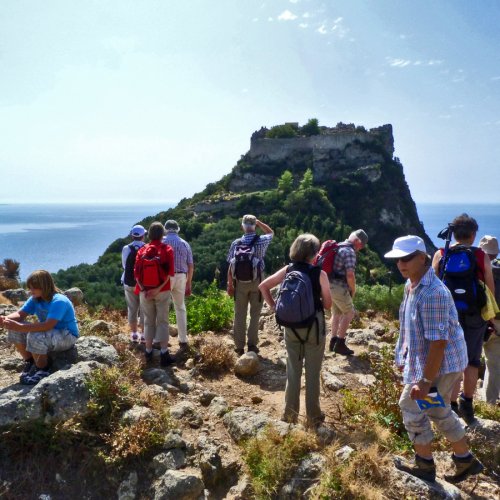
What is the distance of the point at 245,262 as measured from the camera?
562cm

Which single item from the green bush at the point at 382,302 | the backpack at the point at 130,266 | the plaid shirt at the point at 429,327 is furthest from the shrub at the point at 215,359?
the green bush at the point at 382,302

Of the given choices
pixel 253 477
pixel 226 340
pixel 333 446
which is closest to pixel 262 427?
pixel 253 477

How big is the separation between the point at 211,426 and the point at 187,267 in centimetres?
248

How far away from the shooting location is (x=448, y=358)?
116 inches

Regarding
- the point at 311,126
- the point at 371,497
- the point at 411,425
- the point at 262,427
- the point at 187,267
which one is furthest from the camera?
the point at 311,126

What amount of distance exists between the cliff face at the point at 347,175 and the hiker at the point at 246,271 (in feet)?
173

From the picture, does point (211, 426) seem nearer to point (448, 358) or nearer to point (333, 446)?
point (333, 446)

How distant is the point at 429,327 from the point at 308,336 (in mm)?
1193

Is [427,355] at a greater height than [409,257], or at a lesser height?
lesser

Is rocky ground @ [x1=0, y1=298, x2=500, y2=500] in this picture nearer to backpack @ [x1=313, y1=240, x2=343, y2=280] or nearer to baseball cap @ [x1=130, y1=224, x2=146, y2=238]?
backpack @ [x1=313, y1=240, x2=343, y2=280]

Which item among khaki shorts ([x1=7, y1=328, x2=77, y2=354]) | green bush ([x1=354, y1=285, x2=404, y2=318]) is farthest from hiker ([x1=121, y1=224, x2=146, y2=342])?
green bush ([x1=354, y1=285, x2=404, y2=318])

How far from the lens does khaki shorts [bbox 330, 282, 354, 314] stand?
578cm

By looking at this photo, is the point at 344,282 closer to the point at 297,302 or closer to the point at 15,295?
the point at 297,302

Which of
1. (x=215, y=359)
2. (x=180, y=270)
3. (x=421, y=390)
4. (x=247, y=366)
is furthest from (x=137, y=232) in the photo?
(x=421, y=390)
